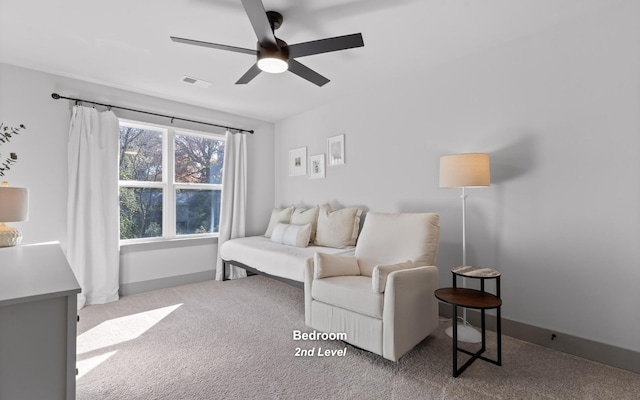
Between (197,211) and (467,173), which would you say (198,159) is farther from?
(467,173)

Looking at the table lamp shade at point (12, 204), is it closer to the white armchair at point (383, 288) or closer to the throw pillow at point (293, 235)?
the white armchair at point (383, 288)

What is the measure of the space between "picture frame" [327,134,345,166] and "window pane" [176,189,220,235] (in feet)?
5.83

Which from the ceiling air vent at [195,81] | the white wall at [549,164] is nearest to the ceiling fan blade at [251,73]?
the ceiling air vent at [195,81]

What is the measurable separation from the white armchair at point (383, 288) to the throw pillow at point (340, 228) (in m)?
0.68

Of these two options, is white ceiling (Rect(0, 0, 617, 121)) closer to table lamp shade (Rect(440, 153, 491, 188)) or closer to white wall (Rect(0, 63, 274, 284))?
white wall (Rect(0, 63, 274, 284))

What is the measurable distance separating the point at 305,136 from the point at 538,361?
3600 millimetres

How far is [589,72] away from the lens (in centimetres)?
219

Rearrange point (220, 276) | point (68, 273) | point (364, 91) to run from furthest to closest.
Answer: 1. point (220, 276)
2. point (364, 91)
3. point (68, 273)

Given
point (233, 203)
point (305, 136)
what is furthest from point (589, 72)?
point (233, 203)

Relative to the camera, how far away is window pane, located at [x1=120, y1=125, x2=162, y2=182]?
3.77 meters

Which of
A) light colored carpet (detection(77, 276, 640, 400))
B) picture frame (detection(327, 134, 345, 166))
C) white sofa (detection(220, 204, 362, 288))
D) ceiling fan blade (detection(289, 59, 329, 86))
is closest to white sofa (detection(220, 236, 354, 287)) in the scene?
white sofa (detection(220, 204, 362, 288))

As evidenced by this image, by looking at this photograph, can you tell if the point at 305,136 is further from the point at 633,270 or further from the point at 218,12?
the point at 633,270

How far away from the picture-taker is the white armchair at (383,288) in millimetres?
2012

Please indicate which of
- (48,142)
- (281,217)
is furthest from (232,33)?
(281,217)
